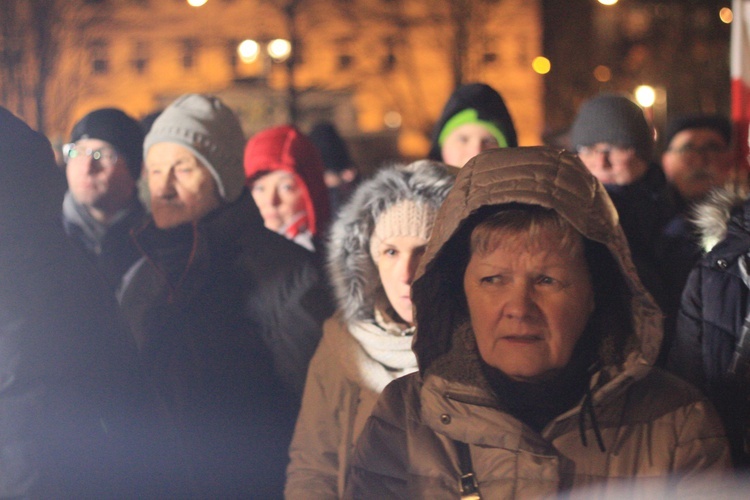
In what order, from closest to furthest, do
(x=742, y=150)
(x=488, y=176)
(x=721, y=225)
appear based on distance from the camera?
(x=488, y=176) → (x=721, y=225) → (x=742, y=150)

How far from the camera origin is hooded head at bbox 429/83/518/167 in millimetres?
6035

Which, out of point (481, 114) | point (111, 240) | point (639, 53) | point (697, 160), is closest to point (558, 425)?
point (481, 114)

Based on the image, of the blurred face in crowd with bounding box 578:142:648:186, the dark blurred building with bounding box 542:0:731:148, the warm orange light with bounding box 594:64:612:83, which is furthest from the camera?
the warm orange light with bounding box 594:64:612:83

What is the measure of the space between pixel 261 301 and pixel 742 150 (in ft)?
14.2

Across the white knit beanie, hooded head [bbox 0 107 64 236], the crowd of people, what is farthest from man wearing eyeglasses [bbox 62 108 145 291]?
hooded head [bbox 0 107 64 236]

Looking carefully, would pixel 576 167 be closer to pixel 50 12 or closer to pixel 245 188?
pixel 245 188

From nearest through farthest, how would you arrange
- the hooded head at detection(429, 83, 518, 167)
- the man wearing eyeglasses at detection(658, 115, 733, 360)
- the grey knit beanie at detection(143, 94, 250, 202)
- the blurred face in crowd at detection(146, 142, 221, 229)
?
the blurred face in crowd at detection(146, 142, 221, 229) → the grey knit beanie at detection(143, 94, 250, 202) → the hooded head at detection(429, 83, 518, 167) → the man wearing eyeglasses at detection(658, 115, 733, 360)

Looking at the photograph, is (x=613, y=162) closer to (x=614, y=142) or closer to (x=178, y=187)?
(x=614, y=142)

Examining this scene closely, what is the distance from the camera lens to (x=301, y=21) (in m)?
50.9

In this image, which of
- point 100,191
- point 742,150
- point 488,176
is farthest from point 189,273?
point 742,150

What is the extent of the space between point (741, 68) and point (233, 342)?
13.5 ft

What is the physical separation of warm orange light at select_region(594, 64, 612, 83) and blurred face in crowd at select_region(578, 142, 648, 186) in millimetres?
48262

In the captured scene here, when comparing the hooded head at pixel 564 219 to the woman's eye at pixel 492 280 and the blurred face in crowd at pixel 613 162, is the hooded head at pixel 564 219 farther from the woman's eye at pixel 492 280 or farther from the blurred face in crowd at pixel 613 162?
the blurred face in crowd at pixel 613 162

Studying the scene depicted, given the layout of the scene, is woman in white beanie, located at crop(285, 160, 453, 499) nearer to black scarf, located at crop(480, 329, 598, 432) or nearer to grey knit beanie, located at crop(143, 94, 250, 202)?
black scarf, located at crop(480, 329, 598, 432)
